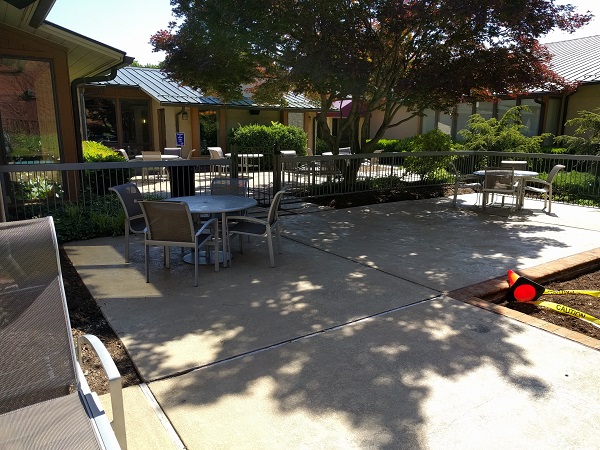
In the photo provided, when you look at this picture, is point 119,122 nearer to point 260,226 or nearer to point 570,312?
point 260,226

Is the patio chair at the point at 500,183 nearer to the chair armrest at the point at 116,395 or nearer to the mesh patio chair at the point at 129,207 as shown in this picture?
the mesh patio chair at the point at 129,207

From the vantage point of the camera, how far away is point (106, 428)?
5.69ft

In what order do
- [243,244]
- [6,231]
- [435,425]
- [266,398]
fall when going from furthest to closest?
[243,244]
[266,398]
[435,425]
[6,231]

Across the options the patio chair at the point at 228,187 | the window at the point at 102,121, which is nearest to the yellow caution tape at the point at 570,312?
the patio chair at the point at 228,187

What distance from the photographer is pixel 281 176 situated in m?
9.17

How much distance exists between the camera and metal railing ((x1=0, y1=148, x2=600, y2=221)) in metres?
7.12

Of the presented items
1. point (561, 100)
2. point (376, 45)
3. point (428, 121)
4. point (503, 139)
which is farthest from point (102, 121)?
point (561, 100)

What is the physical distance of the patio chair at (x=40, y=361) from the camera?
Answer: 1.79 meters

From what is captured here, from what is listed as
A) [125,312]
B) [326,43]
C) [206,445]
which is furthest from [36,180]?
[206,445]

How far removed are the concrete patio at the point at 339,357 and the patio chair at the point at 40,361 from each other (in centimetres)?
62

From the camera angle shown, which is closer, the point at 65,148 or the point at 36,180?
the point at 36,180

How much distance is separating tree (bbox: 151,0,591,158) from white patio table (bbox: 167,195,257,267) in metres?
A: 3.22

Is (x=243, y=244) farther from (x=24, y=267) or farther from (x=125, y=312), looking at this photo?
(x=24, y=267)

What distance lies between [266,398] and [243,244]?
3749mm
